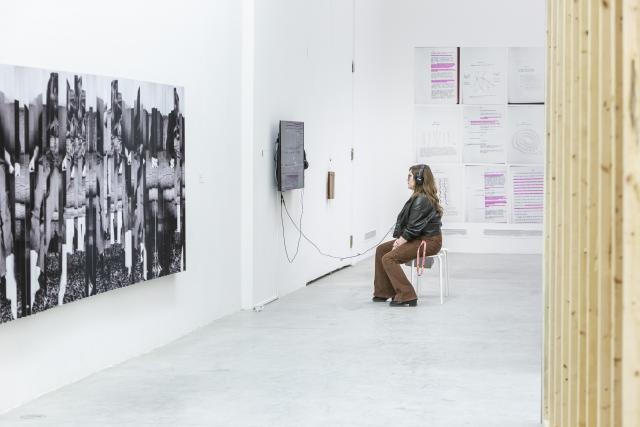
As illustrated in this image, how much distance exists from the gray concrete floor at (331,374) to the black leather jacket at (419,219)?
26.2 inches

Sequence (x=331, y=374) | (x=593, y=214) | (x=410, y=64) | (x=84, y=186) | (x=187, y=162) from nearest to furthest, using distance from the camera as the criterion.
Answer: (x=593, y=214) < (x=84, y=186) < (x=331, y=374) < (x=187, y=162) < (x=410, y=64)

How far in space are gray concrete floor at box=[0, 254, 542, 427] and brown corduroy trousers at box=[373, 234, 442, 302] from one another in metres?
0.20

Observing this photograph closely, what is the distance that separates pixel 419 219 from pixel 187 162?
8.53 feet

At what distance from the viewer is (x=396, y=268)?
10188mm

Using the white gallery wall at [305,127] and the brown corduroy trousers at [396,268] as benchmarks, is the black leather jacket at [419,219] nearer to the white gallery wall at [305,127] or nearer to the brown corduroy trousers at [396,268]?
the brown corduroy trousers at [396,268]

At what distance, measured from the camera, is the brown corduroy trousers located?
1020cm

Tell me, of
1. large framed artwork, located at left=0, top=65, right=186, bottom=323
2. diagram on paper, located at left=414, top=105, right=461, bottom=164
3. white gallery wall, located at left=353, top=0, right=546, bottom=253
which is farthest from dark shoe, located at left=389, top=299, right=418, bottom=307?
diagram on paper, located at left=414, top=105, right=461, bottom=164

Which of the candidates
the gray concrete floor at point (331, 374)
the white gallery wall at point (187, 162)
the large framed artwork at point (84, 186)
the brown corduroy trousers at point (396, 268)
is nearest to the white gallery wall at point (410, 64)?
the brown corduroy trousers at point (396, 268)

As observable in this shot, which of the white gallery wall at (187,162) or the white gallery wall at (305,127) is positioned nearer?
the white gallery wall at (187,162)

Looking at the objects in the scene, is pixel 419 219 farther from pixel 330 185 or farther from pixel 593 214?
pixel 593 214

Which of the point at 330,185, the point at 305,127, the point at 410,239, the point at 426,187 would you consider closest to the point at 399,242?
the point at 410,239

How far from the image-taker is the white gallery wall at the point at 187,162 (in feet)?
20.5

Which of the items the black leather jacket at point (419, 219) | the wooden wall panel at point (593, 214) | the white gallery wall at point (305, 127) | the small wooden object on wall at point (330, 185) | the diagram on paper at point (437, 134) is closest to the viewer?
the wooden wall panel at point (593, 214)

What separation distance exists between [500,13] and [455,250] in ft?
11.1
